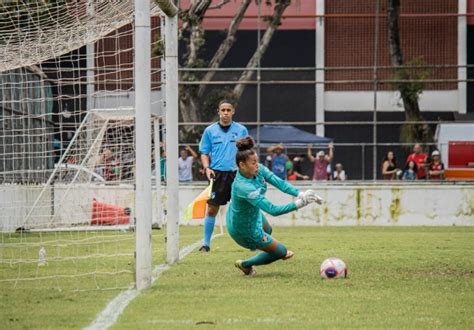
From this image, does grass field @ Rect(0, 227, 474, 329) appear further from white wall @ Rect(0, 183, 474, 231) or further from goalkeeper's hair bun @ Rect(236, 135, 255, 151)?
white wall @ Rect(0, 183, 474, 231)

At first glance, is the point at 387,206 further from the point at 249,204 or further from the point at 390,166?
Answer: the point at 249,204

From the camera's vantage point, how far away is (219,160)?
14953mm

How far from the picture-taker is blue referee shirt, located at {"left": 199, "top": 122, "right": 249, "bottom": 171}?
14898 mm

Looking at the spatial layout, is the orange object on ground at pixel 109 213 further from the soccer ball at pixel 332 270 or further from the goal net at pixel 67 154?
the soccer ball at pixel 332 270

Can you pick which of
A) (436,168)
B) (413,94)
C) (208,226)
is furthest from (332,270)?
(413,94)

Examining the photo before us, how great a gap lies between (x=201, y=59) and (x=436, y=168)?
781cm

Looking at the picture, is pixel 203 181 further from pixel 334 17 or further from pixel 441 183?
pixel 334 17

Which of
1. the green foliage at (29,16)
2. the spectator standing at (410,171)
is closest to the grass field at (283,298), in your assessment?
the green foliage at (29,16)

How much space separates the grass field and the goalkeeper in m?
0.23

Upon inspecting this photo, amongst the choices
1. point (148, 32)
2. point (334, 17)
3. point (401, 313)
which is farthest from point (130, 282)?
point (334, 17)

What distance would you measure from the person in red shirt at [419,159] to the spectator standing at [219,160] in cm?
1259

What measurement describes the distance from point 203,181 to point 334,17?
37.4ft

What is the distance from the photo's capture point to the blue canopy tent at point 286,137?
2844 centimetres

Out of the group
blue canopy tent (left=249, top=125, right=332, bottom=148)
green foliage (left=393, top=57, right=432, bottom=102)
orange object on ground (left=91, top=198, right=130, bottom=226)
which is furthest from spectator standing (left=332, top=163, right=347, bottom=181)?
orange object on ground (left=91, top=198, right=130, bottom=226)
